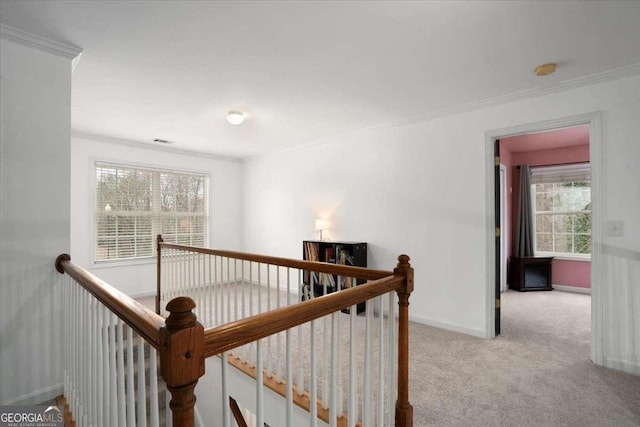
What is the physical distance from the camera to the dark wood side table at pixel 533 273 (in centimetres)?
536

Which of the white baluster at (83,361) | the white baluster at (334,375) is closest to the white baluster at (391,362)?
the white baluster at (334,375)

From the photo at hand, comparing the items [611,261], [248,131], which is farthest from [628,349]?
[248,131]

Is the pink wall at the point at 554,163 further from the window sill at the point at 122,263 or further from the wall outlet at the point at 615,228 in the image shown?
the window sill at the point at 122,263

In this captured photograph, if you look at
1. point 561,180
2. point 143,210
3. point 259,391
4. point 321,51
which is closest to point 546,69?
point 321,51

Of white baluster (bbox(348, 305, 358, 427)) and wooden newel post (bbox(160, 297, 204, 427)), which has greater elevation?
wooden newel post (bbox(160, 297, 204, 427))

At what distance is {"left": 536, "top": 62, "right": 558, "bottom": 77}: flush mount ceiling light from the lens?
2447mm

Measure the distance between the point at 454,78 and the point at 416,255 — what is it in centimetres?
Result: 195

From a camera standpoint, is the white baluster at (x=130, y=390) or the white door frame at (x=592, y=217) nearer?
the white baluster at (x=130, y=390)

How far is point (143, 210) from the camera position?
507 cm

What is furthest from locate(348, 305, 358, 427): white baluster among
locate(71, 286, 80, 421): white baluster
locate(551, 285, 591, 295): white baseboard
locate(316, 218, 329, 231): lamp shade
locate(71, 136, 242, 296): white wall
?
locate(551, 285, 591, 295): white baseboard

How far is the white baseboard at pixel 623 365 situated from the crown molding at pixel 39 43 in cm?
474

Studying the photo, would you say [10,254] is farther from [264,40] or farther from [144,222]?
[144,222]

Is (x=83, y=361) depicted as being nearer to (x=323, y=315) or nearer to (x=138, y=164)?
(x=323, y=315)

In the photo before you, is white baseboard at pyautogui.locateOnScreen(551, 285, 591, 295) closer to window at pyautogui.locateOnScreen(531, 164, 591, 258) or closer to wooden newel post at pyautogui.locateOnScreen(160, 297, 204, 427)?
window at pyautogui.locateOnScreen(531, 164, 591, 258)
